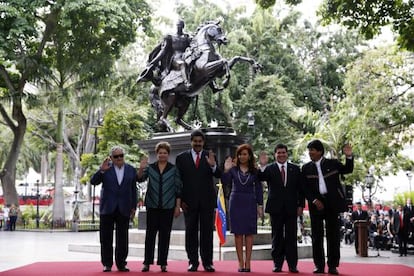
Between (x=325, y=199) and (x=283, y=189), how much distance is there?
20.9 inches

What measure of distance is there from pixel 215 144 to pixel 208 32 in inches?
99.1

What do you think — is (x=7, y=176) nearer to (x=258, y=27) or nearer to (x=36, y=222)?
(x=36, y=222)

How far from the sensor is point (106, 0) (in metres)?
26.6

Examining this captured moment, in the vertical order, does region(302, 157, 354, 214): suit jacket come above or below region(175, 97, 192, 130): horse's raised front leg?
below

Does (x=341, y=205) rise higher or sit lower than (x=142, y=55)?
lower

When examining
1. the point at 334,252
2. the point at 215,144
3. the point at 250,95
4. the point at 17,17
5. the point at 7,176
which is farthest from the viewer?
the point at 250,95

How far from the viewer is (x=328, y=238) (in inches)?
294

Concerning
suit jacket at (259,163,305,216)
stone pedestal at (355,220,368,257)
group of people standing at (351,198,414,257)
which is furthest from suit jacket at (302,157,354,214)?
group of people standing at (351,198,414,257)

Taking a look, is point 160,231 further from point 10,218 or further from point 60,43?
point 10,218

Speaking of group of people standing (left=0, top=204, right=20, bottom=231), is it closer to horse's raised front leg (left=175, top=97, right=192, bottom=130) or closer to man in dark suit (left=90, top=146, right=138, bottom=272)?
horse's raised front leg (left=175, top=97, right=192, bottom=130)

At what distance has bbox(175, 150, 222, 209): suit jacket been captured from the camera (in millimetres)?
7527

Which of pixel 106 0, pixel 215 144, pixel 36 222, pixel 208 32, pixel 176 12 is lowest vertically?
pixel 36 222

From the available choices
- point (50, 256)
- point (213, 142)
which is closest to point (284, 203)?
point (213, 142)

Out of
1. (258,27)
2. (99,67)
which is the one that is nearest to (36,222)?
(99,67)
